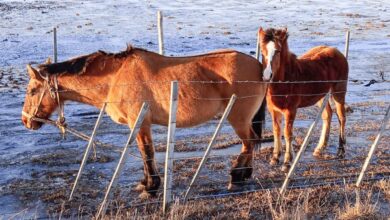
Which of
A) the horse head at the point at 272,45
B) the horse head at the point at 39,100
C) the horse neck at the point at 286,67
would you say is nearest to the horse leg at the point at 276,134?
the horse neck at the point at 286,67

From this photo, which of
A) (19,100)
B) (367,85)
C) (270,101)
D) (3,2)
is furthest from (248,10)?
(270,101)

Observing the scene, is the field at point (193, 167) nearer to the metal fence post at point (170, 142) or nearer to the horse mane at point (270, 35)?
the metal fence post at point (170, 142)

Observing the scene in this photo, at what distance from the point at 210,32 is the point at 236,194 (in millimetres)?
19397

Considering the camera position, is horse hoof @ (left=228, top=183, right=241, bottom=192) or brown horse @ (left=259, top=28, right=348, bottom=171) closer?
horse hoof @ (left=228, top=183, right=241, bottom=192)

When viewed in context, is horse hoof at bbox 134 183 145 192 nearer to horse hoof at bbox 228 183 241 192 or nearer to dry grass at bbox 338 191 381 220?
horse hoof at bbox 228 183 241 192

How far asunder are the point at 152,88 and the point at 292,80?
2284mm

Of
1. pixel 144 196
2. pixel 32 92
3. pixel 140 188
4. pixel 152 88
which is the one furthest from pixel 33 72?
pixel 144 196

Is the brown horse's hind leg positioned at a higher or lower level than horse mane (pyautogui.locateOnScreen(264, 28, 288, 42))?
lower

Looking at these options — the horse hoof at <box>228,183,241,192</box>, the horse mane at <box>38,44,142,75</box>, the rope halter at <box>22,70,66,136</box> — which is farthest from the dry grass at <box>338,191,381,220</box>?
the rope halter at <box>22,70,66,136</box>

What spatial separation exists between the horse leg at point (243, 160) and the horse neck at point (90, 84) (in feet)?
5.92

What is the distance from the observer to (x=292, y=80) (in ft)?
26.1

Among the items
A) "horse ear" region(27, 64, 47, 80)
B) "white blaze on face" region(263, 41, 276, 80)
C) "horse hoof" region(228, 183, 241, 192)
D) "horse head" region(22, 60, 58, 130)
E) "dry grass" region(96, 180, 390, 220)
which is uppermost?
"white blaze on face" region(263, 41, 276, 80)

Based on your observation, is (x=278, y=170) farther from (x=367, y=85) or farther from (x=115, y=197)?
(x=367, y=85)

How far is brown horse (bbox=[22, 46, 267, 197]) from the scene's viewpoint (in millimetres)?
6879
